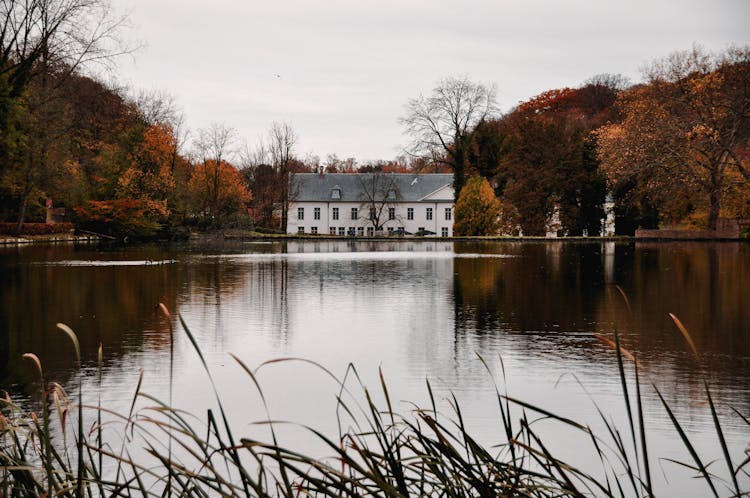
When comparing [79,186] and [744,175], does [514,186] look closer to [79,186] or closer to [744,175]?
[744,175]

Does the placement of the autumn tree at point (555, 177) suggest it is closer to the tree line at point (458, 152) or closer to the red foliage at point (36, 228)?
the tree line at point (458, 152)

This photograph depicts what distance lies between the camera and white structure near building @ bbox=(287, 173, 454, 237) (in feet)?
273

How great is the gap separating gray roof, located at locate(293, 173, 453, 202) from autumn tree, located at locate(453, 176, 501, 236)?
2199 cm

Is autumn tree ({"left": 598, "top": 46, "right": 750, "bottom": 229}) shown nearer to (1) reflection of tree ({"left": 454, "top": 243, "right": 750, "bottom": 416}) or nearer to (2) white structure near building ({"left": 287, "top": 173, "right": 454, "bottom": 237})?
(1) reflection of tree ({"left": 454, "top": 243, "right": 750, "bottom": 416})

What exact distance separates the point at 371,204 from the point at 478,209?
24.0m

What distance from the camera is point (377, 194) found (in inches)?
3280

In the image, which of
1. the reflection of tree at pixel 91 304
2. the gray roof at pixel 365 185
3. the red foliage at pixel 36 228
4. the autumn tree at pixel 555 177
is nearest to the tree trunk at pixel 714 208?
the autumn tree at pixel 555 177

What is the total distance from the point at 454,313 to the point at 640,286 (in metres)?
6.95

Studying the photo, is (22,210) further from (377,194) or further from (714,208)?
(377,194)

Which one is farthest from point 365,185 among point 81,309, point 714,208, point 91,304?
point 81,309

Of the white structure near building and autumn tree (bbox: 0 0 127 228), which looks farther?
the white structure near building

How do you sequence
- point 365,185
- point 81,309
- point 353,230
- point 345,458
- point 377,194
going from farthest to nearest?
point 353,230 → point 377,194 → point 365,185 → point 81,309 → point 345,458

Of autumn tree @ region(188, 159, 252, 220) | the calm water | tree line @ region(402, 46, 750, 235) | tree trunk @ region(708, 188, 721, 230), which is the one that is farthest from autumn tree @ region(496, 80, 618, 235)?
the calm water

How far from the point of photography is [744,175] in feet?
148
